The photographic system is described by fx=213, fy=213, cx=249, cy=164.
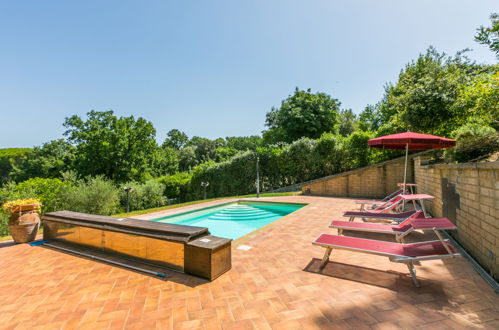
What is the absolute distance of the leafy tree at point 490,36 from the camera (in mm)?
5090

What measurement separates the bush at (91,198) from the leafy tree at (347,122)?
104ft

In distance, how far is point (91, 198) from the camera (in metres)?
10.9

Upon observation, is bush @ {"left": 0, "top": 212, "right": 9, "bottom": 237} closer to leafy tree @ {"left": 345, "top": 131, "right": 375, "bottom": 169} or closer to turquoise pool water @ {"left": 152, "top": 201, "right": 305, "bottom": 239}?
turquoise pool water @ {"left": 152, "top": 201, "right": 305, "bottom": 239}

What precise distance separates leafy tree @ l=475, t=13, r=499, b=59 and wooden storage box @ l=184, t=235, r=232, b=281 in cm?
765

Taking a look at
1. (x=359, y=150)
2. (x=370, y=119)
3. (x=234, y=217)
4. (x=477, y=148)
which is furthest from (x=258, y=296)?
(x=370, y=119)

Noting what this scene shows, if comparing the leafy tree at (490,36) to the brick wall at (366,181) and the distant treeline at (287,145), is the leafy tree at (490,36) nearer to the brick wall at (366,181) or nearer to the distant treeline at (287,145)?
the distant treeline at (287,145)

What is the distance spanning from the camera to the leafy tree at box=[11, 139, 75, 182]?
26516 mm

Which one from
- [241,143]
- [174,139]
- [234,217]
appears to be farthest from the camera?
[174,139]

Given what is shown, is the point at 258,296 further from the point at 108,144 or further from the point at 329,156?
the point at 108,144

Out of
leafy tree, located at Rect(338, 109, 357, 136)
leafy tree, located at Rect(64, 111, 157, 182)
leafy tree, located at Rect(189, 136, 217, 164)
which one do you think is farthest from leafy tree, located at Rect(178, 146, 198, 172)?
leafy tree, located at Rect(338, 109, 357, 136)

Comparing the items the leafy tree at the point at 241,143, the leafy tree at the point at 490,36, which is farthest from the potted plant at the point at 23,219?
the leafy tree at the point at 241,143

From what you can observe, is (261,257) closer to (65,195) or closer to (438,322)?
(438,322)

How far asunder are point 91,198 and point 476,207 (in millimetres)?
14003

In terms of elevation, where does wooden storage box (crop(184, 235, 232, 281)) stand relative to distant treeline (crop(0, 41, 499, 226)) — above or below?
below
